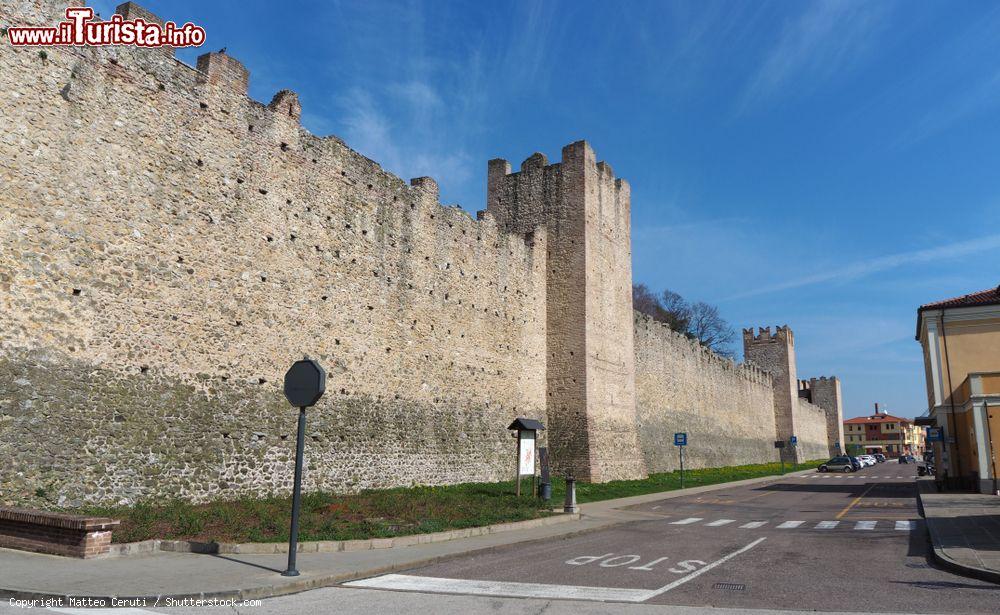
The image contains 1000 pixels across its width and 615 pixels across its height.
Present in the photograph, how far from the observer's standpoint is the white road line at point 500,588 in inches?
301

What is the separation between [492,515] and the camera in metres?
15.1

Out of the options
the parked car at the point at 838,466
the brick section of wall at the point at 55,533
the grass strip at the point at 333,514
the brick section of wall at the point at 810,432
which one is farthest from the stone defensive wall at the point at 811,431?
the brick section of wall at the point at 55,533

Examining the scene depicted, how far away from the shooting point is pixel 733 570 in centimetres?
937

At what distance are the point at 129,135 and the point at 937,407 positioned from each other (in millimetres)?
31448

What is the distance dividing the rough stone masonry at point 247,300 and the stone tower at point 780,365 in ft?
131

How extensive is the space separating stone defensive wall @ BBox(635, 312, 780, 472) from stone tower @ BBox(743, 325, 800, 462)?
457 cm

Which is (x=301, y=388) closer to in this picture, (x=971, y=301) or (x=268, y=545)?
(x=268, y=545)

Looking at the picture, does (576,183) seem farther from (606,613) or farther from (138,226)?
(606,613)

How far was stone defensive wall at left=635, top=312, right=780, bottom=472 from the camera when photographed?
3512 centimetres

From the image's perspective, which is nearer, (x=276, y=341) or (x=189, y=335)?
(x=189, y=335)

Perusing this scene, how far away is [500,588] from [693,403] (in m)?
35.3

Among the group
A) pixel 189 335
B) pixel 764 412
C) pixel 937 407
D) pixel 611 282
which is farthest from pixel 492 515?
pixel 764 412

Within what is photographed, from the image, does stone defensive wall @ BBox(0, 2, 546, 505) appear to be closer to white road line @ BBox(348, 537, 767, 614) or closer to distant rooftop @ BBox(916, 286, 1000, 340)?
white road line @ BBox(348, 537, 767, 614)

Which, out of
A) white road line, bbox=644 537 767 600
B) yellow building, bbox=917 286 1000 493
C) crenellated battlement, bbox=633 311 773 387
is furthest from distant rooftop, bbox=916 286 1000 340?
white road line, bbox=644 537 767 600
